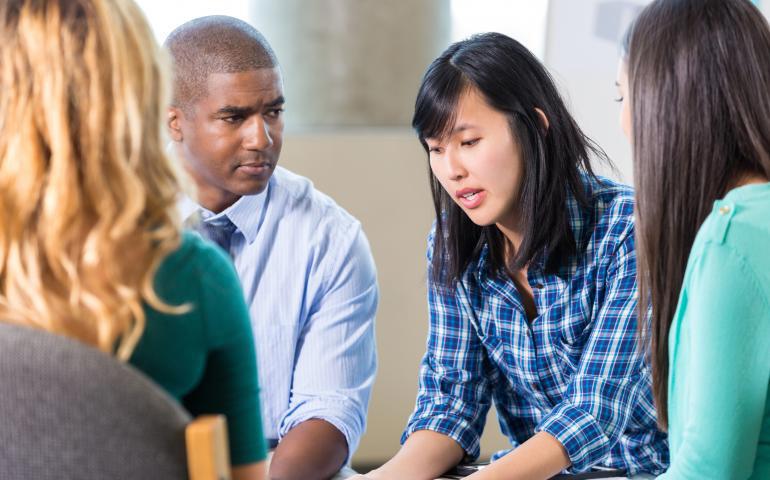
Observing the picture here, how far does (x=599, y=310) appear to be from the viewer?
68.0 inches

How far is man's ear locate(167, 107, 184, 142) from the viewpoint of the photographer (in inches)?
81.4

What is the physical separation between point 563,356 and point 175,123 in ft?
3.16

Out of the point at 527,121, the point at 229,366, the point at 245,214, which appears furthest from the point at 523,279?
the point at 229,366

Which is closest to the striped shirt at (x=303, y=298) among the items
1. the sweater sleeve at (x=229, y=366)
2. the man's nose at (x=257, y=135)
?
the man's nose at (x=257, y=135)

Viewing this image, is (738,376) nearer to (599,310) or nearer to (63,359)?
(599,310)

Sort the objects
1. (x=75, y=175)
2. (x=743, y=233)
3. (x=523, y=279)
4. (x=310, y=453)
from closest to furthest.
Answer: (x=75, y=175)
(x=743, y=233)
(x=310, y=453)
(x=523, y=279)

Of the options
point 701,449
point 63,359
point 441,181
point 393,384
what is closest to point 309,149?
point 393,384

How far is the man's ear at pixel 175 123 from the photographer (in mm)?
2066

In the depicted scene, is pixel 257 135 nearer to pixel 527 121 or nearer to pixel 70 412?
pixel 527 121

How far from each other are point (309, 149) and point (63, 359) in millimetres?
2352

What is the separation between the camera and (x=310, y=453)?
5.62 ft

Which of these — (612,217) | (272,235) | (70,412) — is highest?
(70,412)

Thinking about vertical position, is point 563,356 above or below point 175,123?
below

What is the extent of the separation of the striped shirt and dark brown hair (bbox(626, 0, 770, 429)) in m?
0.79
